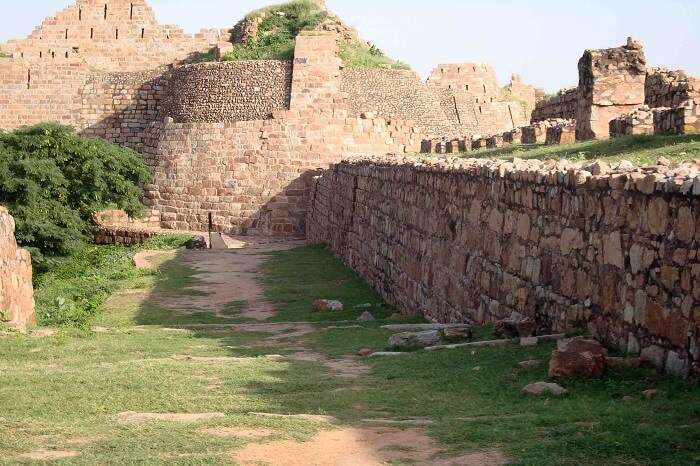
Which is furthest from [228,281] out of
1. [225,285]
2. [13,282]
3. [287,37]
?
[287,37]

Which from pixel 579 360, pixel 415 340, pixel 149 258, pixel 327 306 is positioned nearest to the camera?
pixel 579 360

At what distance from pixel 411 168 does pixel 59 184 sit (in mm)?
12904

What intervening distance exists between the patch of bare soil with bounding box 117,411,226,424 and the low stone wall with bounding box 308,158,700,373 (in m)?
2.59

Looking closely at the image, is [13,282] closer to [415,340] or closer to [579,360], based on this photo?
[415,340]

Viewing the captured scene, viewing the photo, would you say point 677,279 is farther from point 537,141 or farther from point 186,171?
point 186,171

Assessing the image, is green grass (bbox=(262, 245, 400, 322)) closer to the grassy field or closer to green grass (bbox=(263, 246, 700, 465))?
the grassy field

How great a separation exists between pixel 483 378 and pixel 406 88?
31339 mm

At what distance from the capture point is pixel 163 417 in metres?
6.64

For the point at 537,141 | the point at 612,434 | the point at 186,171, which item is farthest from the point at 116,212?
the point at 612,434

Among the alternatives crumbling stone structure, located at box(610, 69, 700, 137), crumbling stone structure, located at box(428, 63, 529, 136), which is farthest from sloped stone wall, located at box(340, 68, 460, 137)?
crumbling stone structure, located at box(610, 69, 700, 137)

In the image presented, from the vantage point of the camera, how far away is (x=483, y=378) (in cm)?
753

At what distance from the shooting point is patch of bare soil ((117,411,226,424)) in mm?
6508

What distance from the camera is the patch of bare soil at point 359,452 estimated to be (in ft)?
18.3

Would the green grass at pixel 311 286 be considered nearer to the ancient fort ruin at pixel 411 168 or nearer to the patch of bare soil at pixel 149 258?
the ancient fort ruin at pixel 411 168
